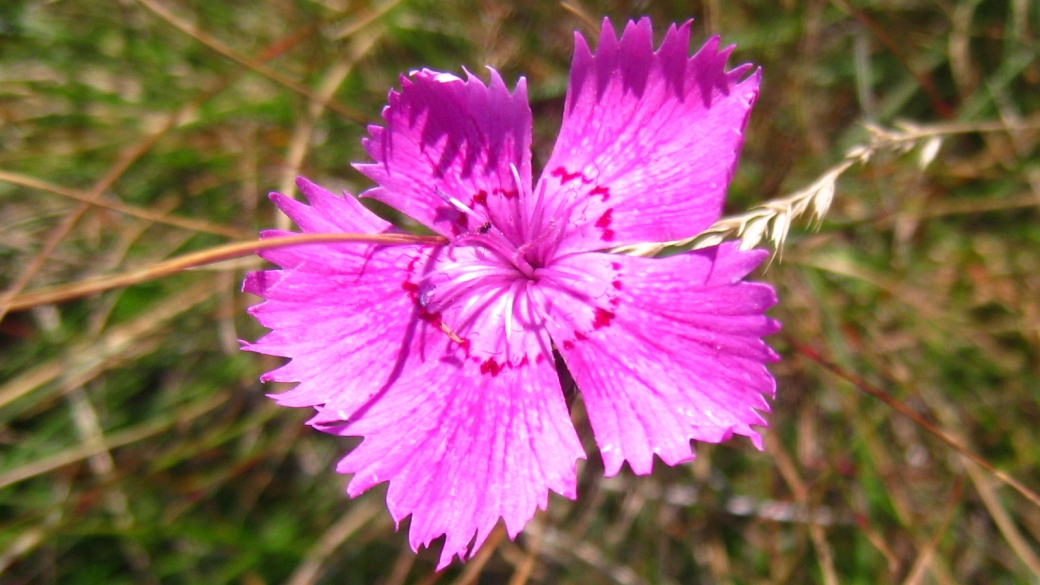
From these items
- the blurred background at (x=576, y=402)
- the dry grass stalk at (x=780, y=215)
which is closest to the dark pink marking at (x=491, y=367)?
the dry grass stalk at (x=780, y=215)

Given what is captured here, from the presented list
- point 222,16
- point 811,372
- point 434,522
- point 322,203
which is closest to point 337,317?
point 322,203

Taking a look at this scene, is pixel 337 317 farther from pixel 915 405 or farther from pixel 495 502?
pixel 915 405

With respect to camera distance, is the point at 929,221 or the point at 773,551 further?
the point at 929,221

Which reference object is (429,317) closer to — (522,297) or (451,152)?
(522,297)

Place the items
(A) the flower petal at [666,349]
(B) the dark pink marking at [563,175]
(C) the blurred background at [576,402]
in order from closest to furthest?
(A) the flower petal at [666,349] < (B) the dark pink marking at [563,175] < (C) the blurred background at [576,402]

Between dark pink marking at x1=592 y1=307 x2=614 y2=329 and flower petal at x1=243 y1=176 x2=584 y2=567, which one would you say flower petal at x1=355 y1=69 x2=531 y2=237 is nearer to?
flower petal at x1=243 y1=176 x2=584 y2=567

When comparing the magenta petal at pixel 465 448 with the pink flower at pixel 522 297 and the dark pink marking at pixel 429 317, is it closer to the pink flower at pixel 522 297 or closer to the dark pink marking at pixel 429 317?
the pink flower at pixel 522 297

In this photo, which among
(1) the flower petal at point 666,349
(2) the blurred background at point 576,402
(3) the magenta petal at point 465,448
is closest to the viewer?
(1) the flower petal at point 666,349
